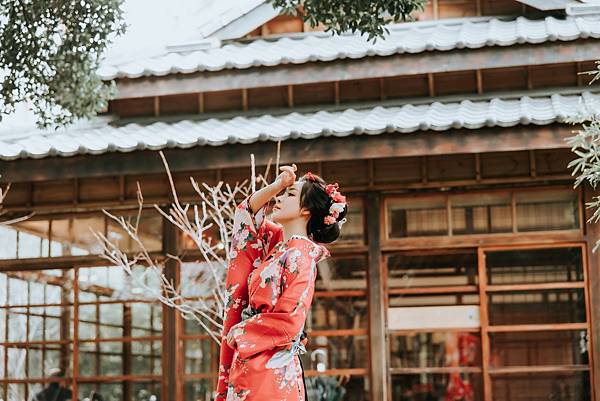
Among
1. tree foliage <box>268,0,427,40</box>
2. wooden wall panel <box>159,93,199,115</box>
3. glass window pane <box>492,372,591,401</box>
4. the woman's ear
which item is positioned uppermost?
wooden wall panel <box>159,93,199,115</box>

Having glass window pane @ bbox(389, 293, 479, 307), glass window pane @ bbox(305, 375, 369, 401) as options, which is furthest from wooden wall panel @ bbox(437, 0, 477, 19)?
glass window pane @ bbox(305, 375, 369, 401)

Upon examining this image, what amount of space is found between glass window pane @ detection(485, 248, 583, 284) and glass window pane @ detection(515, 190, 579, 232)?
0.22m

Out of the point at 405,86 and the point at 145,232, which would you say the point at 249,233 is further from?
the point at 405,86

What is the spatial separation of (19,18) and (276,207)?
3.50m

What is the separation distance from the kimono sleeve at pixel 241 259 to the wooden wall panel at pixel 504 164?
17.6 feet

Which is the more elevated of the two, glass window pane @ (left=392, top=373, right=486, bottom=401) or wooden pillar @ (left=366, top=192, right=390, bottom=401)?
wooden pillar @ (left=366, top=192, right=390, bottom=401)

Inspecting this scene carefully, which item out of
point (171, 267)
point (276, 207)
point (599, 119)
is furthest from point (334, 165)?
point (276, 207)

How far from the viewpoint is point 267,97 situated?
10969 mm

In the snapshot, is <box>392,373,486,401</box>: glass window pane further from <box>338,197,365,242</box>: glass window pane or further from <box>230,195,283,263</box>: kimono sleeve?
<box>230,195,283,263</box>: kimono sleeve

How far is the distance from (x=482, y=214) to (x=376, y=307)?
1.31 meters

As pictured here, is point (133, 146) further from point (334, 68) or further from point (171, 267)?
point (334, 68)

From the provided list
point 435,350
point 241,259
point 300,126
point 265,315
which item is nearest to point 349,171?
point 300,126

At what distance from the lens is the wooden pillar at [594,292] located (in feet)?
29.8

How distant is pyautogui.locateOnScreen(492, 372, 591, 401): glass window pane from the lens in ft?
30.3
